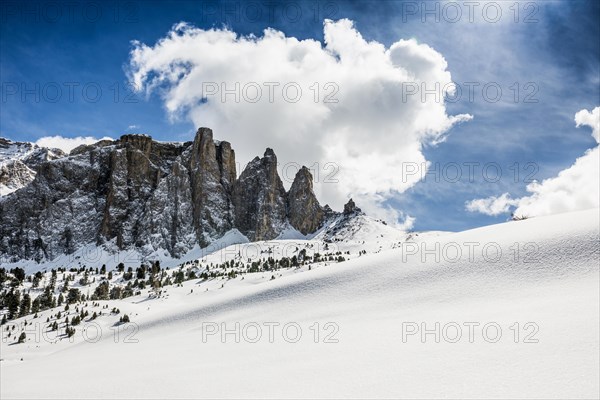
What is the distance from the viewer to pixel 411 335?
44.9ft

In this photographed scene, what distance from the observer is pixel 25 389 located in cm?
1340

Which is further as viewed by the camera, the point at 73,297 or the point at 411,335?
the point at 73,297

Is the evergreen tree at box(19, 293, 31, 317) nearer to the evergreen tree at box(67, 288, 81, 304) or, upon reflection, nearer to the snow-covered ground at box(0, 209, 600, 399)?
the evergreen tree at box(67, 288, 81, 304)

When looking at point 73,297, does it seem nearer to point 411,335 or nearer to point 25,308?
point 25,308

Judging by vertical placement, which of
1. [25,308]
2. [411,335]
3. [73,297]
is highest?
[411,335]

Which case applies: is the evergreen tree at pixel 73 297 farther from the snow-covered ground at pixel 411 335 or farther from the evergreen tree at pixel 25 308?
the snow-covered ground at pixel 411 335

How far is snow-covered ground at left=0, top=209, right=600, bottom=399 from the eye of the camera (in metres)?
9.35

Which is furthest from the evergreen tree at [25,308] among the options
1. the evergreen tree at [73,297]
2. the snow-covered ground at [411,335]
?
the snow-covered ground at [411,335]

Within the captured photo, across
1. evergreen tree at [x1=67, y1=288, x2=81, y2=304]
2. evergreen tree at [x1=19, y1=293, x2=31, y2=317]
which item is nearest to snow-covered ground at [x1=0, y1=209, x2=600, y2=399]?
evergreen tree at [x1=19, y1=293, x2=31, y2=317]

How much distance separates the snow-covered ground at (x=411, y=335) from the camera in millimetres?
9352

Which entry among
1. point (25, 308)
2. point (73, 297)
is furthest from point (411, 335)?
point (73, 297)

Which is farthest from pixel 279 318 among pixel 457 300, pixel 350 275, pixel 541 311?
pixel 541 311

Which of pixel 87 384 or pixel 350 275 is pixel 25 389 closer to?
pixel 87 384

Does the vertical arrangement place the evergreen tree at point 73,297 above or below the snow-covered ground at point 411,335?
below
